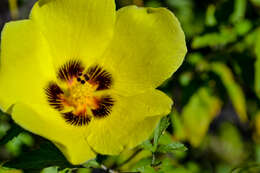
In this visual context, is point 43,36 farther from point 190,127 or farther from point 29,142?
point 190,127

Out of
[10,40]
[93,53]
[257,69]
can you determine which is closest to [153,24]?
[93,53]

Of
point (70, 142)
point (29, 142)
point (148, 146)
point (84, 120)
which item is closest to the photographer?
point (70, 142)

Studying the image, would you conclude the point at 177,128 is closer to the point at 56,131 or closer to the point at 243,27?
the point at 243,27

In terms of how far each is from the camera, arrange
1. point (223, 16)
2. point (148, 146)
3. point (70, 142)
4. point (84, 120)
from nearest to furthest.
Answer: point (70, 142) < point (148, 146) < point (84, 120) < point (223, 16)

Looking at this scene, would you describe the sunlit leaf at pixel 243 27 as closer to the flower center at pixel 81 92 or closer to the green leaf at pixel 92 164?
the flower center at pixel 81 92

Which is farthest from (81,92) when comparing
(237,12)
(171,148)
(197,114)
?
(237,12)

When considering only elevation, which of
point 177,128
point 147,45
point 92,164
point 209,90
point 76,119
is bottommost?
point 177,128

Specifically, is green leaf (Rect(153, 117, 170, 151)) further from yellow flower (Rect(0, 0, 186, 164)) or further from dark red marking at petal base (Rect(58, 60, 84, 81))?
dark red marking at petal base (Rect(58, 60, 84, 81))
